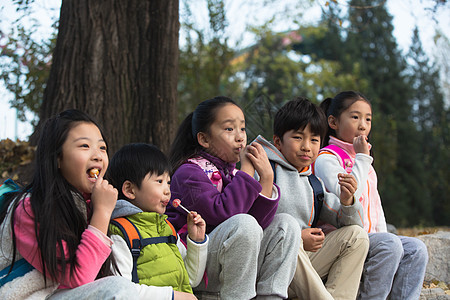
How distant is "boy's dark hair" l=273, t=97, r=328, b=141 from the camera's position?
10.1 ft

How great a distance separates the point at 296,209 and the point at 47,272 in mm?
1502

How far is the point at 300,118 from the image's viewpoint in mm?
3090

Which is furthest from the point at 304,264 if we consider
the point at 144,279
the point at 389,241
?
the point at 144,279

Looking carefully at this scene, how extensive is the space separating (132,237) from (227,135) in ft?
2.78

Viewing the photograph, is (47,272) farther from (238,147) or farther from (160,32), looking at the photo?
(160,32)

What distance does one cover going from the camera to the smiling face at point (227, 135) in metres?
2.85

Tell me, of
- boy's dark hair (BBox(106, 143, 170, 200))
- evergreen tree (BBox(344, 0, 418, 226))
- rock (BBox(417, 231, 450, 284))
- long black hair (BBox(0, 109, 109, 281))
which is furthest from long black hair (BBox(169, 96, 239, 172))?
evergreen tree (BBox(344, 0, 418, 226))

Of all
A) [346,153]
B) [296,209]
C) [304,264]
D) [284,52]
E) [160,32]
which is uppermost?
[284,52]

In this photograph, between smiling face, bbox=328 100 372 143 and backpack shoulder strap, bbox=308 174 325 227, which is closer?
backpack shoulder strap, bbox=308 174 325 227

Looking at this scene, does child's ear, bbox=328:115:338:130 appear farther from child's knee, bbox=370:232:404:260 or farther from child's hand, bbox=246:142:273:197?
child's hand, bbox=246:142:273:197

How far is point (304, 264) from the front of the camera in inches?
106

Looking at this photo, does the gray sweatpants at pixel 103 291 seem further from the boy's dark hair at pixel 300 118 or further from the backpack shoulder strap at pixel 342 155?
the backpack shoulder strap at pixel 342 155

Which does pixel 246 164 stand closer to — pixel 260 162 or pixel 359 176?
pixel 260 162

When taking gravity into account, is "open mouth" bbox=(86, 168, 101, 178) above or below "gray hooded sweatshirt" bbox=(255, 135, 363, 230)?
above
